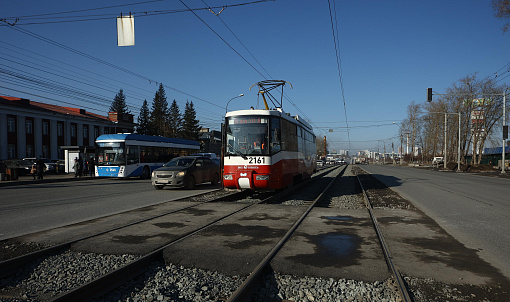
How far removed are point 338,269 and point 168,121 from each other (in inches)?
3116

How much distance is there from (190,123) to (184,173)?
7036cm

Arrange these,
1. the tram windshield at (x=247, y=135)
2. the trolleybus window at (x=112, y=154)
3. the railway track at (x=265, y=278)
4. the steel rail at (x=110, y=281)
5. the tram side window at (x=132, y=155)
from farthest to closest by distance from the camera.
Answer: the tram side window at (x=132, y=155)
the trolleybus window at (x=112, y=154)
the tram windshield at (x=247, y=135)
the railway track at (x=265, y=278)
the steel rail at (x=110, y=281)

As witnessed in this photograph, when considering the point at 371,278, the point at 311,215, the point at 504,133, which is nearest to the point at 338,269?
the point at 371,278

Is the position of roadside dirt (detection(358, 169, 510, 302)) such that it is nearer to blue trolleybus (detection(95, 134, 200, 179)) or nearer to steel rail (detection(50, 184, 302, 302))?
steel rail (detection(50, 184, 302, 302))

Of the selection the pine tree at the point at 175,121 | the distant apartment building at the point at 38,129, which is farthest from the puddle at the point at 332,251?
the pine tree at the point at 175,121

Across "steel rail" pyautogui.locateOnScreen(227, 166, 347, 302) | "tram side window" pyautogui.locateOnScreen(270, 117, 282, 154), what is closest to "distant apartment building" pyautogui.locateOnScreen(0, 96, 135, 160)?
"tram side window" pyautogui.locateOnScreen(270, 117, 282, 154)

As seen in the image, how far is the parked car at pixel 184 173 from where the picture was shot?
1565 centimetres

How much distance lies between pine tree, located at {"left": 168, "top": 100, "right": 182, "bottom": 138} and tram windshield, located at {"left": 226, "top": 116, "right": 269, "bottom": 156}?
2605 inches

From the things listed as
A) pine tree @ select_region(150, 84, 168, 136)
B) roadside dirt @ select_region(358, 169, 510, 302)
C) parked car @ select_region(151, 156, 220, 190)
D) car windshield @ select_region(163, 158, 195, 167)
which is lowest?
roadside dirt @ select_region(358, 169, 510, 302)

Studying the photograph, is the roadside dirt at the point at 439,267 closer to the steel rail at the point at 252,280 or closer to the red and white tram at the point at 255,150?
the steel rail at the point at 252,280

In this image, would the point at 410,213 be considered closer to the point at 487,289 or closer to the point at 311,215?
the point at 311,215

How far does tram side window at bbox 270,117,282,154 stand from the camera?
11852 mm

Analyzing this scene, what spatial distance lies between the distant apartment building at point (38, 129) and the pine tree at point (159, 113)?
68.1ft

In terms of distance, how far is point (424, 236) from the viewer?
6793 mm
